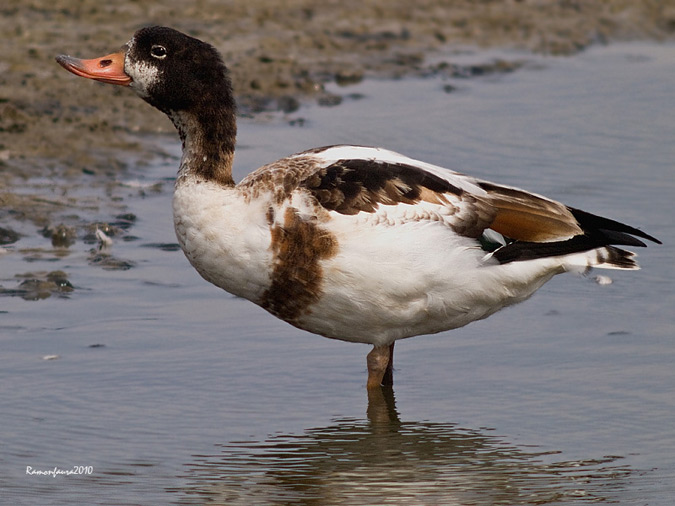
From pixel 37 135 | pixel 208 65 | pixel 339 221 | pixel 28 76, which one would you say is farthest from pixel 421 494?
pixel 28 76

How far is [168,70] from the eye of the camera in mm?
6211

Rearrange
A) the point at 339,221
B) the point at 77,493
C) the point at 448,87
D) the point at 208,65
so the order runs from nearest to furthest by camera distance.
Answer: the point at 77,493
the point at 339,221
the point at 208,65
the point at 448,87

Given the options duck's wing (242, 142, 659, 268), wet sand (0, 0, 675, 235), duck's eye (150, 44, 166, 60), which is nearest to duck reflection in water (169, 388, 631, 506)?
duck's wing (242, 142, 659, 268)

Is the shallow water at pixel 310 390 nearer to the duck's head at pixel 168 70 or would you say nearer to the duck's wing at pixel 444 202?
the duck's wing at pixel 444 202

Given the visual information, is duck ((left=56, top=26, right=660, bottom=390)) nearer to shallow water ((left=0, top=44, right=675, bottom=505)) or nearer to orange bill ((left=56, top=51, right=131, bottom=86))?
orange bill ((left=56, top=51, right=131, bottom=86))

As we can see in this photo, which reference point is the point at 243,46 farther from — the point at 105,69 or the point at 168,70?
the point at 168,70

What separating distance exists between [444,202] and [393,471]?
1322 millimetres

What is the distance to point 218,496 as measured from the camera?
16.7ft

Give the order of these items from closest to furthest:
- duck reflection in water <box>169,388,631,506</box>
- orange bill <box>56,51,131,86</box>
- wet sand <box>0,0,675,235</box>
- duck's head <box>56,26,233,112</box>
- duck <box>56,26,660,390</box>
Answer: duck reflection in water <box>169,388,631,506</box> < duck <box>56,26,660,390</box> < duck's head <box>56,26,233,112</box> < orange bill <box>56,51,131,86</box> < wet sand <box>0,0,675,235</box>

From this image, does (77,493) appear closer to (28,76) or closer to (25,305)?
(25,305)

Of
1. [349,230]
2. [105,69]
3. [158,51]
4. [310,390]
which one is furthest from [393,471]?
[105,69]

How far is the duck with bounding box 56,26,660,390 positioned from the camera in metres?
5.72

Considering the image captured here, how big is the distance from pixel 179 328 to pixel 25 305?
900 mm

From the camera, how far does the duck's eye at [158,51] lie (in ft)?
20.5
